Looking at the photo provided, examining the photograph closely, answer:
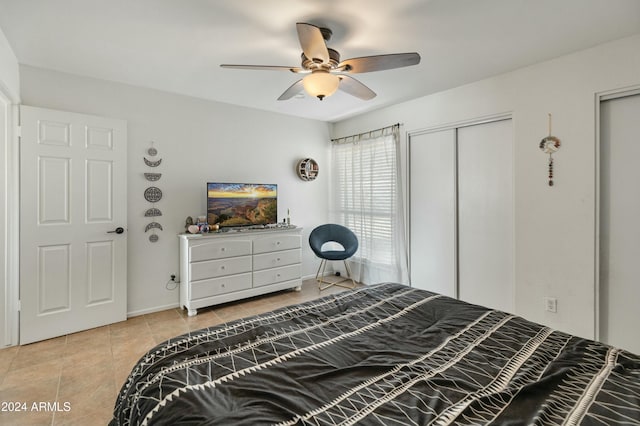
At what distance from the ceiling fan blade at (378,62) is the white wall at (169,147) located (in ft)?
7.48

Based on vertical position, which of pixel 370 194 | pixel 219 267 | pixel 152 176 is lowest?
pixel 219 267

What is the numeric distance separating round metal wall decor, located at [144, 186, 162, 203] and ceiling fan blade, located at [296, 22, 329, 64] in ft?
8.07

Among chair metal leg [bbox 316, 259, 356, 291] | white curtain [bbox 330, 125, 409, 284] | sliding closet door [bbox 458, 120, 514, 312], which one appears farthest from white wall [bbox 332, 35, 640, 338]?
chair metal leg [bbox 316, 259, 356, 291]

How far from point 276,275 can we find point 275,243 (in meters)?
0.43

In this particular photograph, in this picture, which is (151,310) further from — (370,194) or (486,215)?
(486,215)

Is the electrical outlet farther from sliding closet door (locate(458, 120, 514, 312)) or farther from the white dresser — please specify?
the white dresser

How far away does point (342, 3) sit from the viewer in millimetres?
1878

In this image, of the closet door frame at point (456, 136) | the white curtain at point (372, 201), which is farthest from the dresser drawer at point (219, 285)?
the closet door frame at point (456, 136)

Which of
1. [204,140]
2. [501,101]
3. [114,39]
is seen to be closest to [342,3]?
[114,39]

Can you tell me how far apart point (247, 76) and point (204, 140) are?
1.16m

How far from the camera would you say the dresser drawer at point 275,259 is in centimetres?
391

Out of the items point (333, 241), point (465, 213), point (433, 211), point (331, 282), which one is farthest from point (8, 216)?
point (465, 213)

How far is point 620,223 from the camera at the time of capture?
96.0 inches

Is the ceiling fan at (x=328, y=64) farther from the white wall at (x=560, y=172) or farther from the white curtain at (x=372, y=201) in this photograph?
the white curtain at (x=372, y=201)
